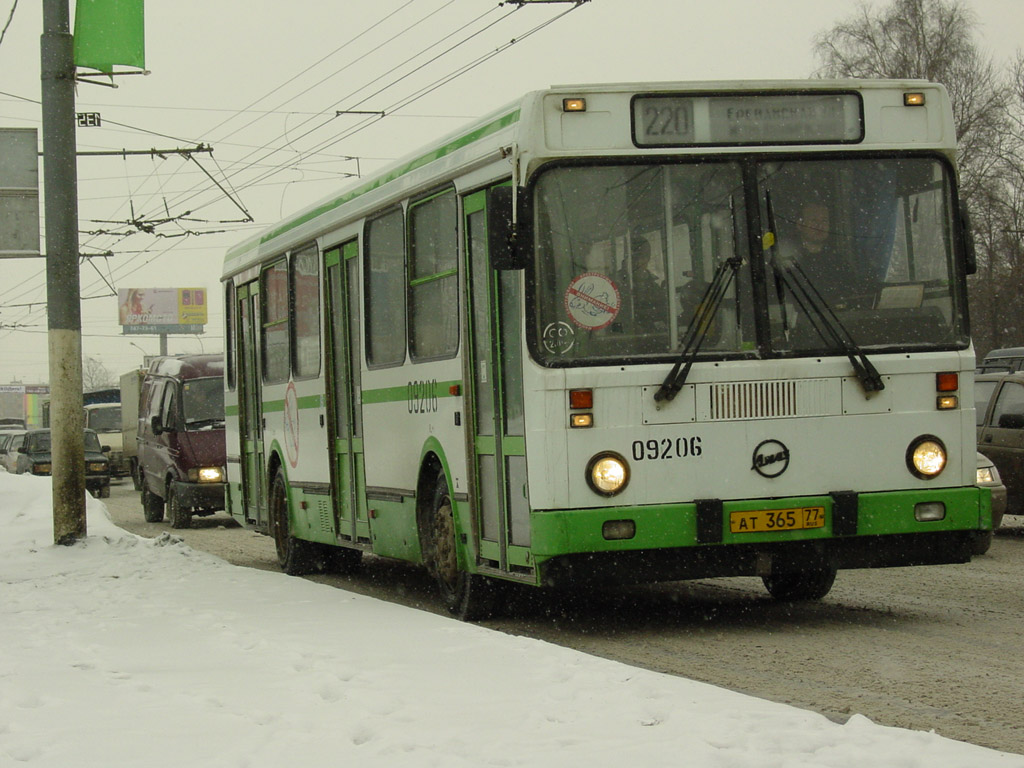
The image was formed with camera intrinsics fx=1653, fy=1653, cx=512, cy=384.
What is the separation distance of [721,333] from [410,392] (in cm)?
287

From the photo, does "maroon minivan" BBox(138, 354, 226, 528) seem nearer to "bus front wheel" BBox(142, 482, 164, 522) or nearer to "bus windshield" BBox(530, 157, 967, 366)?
"bus front wheel" BBox(142, 482, 164, 522)

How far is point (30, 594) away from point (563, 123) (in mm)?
5522

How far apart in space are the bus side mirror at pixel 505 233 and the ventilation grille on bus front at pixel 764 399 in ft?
4.16

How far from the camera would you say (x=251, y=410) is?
16.5 m

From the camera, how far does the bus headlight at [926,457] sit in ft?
30.6

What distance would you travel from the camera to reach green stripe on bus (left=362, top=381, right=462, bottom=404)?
34.6 feet

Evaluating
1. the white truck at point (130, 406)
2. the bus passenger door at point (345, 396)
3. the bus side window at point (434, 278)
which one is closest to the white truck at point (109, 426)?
the white truck at point (130, 406)

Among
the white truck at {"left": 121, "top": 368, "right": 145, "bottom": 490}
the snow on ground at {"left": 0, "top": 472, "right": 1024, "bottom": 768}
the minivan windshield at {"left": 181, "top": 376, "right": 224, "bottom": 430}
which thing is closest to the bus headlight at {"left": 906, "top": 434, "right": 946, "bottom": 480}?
the snow on ground at {"left": 0, "top": 472, "right": 1024, "bottom": 768}

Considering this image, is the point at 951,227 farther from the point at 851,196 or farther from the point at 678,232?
the point at 678,232

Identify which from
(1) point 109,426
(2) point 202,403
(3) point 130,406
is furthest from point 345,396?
(1) point 109,426

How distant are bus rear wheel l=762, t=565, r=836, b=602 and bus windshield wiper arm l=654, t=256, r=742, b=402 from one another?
84.8 inches

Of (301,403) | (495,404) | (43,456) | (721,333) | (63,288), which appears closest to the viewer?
(721,333)

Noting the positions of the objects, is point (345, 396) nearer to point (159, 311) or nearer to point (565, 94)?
point (565, 94)

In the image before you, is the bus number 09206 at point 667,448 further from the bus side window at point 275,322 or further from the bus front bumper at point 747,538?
the bus side window at point 275,322
